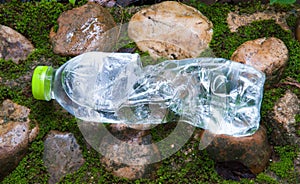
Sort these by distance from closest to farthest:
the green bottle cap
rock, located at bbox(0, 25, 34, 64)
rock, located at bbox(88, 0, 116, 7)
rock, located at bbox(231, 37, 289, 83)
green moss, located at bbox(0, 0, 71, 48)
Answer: the green bottle cap → rock, located at bbox(231, 37, 289, 83) → rock, located at bbox(0, 25, 34, 64) → green moss, located at bbox(0, 0, 71, 48) → rock, located at bbox(88, 0, 116, 7)

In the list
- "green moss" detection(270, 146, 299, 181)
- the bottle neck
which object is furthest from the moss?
the bottle neck

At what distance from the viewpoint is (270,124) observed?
2430 mm

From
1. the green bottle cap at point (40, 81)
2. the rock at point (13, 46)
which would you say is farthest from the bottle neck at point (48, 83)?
the rock at point (13, 46)

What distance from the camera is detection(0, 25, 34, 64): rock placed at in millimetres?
2508

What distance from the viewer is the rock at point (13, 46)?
2.51 m

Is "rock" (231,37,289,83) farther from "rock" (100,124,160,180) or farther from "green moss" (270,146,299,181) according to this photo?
"rock" (100,124,160,180)

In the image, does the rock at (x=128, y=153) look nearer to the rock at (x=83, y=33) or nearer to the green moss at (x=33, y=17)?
the rock at (x=83, y=33)

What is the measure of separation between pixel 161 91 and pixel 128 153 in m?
0.38

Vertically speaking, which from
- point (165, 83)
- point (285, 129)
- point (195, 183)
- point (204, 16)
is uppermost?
point (204, 16)

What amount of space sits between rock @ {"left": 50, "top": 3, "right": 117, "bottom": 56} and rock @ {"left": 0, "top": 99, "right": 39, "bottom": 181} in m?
0.40

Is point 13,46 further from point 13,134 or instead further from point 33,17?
point 13,134

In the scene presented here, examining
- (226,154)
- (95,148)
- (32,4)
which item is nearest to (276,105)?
(226,154)

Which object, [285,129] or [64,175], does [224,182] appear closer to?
[285,129]

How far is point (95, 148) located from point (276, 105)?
3.27ft
